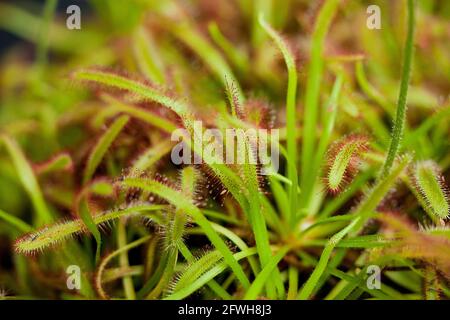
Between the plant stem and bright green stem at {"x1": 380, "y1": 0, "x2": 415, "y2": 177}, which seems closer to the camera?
bright green stem at {"x1": 380, "y1": 0, "x2": 415, "y2": 177}

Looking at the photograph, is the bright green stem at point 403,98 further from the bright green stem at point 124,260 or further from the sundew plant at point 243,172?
the bright green stem at point 124,260

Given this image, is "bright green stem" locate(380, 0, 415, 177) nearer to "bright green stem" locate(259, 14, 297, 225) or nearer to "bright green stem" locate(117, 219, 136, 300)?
"bright green stem" locate(259, 14, 297, 225)

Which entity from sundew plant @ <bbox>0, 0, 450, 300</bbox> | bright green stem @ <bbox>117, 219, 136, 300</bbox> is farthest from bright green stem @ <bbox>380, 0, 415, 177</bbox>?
bright green stem @ <bbox>117, 219, 136, 300</bbox>

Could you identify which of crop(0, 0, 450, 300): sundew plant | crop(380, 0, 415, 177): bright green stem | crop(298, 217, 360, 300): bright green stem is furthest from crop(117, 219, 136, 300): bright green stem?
crop(380, 0, 415, 177): bright green stem

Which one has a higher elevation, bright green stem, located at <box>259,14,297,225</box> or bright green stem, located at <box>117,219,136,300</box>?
bright green stem, located at <box>259,14,297,225</box>

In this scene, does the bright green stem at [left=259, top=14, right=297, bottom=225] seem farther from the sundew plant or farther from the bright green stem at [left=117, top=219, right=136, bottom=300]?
the bright green stem at [left=117, top=219, right=136, bottom=300]

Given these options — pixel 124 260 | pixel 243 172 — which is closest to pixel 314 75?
pixel 243 172

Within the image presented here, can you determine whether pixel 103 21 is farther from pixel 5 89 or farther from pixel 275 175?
pixel 275 175

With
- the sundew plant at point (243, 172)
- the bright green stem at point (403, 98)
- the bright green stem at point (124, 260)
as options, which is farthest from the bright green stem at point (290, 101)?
the bright green stem at point (124, 260)

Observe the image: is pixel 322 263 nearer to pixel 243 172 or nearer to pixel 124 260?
pixel 243 172
